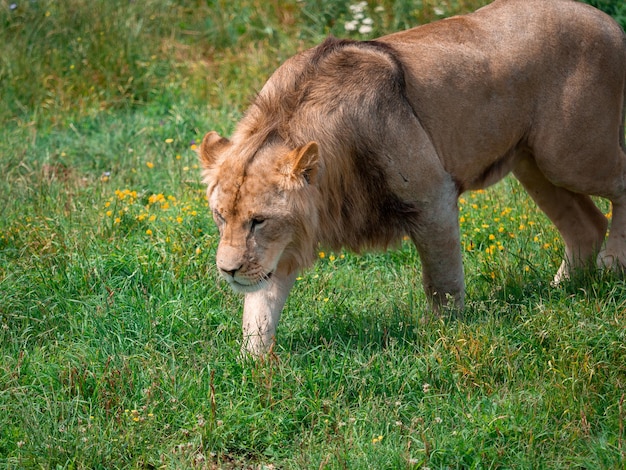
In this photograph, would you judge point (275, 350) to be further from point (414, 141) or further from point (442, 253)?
point (414, 141)

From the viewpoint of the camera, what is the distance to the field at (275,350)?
3857 millimetres

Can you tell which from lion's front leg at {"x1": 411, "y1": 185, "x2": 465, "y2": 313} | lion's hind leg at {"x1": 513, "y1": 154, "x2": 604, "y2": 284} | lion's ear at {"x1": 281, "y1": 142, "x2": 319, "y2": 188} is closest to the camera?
lion's ear at {"x1": 281, "y1": 142, "x2": 319, "y2": 188}

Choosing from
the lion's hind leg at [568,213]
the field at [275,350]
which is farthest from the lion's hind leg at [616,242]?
the field at [275,350]

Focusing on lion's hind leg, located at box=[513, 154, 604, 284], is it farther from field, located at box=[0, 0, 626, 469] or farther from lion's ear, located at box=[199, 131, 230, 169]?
lion's ear, located at box=[199, 131, 230, 169]

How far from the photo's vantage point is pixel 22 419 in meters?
4.01

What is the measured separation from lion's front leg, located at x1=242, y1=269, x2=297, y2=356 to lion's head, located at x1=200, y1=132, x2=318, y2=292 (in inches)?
12.4

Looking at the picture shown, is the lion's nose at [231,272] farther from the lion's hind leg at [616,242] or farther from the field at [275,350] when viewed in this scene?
the lion's hind leg at [616,242]

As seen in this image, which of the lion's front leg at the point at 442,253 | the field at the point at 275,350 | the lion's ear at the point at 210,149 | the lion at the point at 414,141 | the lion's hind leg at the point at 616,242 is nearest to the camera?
the field at the point at 275,350

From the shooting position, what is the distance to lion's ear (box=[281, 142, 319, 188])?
4191mm

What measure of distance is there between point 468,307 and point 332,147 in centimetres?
114

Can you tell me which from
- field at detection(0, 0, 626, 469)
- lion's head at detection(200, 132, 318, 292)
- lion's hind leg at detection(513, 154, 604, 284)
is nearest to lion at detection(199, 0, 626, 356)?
lion's head at detection(200, 132, 318, 292)

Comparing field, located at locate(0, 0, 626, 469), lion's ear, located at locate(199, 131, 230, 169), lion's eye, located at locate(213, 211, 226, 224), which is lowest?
field, located at locate(0, 0, 626, 469)

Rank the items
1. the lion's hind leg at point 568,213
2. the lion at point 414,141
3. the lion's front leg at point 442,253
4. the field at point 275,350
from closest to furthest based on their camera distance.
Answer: the field at point 275,350 → the lion at point 414,141 → the lion's front leg at point 442,253 → the lion's hind leg at point 568,213

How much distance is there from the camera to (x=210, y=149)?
4547 mm
